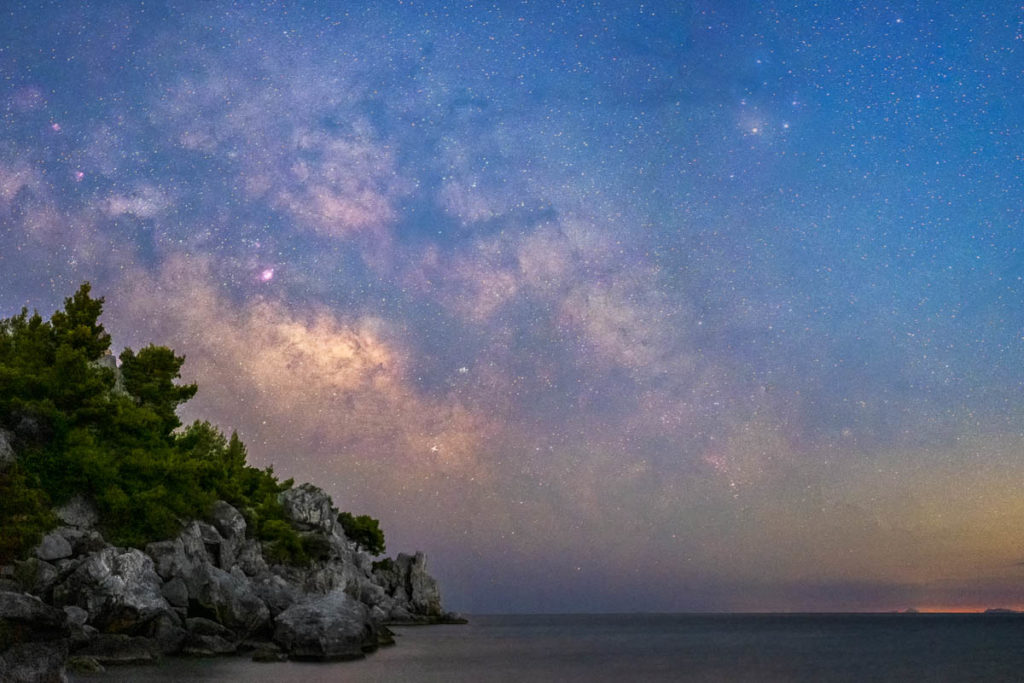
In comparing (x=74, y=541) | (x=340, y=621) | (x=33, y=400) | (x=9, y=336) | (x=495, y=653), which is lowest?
(x=495, y=653)

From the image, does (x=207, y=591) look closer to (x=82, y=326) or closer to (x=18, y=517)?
(x=18, y=517)

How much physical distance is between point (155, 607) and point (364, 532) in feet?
298

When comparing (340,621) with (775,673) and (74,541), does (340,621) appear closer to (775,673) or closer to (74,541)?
(74,541)

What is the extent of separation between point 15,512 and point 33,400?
11660mm

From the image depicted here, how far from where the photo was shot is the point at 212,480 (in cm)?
6669

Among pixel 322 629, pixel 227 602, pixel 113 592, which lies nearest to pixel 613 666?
pixel 322 629

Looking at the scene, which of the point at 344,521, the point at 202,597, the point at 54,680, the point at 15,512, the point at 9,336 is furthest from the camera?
the point at 344,521

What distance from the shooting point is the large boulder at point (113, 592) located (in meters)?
38.1

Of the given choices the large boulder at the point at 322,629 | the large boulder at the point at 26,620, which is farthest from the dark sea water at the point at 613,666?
the large boulder at the point at 26,620

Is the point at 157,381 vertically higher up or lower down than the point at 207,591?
higher up

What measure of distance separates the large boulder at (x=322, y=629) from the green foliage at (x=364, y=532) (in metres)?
80.5

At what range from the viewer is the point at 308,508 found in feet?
331

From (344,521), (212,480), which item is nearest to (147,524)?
(212,480)

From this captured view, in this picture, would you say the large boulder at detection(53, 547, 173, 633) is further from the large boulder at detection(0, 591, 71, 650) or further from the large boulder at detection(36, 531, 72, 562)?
the large boulder at detection(0, 591, 71, 650)
